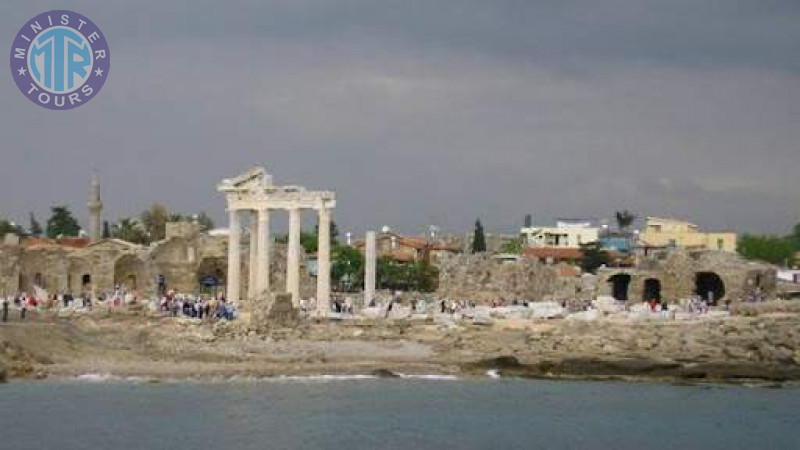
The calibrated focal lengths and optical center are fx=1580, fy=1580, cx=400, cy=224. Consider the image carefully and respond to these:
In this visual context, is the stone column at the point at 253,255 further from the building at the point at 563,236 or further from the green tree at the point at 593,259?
the building at the point at 563,236

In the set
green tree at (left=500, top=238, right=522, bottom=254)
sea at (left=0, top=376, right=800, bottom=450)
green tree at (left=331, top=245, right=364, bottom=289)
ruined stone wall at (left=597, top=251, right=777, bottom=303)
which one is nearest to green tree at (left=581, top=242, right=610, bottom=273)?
green tree at (left=500, top=238, right=522, bottom=254)

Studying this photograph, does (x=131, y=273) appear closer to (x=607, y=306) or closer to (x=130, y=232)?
(x=607, y=306)

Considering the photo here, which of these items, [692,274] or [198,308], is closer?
[198,308]

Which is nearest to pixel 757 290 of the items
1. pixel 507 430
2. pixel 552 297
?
pixel 552 297

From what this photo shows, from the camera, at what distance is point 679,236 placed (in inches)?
4139

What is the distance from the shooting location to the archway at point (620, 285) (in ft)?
249

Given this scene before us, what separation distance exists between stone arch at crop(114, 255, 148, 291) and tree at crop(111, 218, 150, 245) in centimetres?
2373

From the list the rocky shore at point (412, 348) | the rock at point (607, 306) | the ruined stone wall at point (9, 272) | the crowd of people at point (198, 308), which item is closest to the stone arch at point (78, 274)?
the ruined stone wall at point (9, 272)

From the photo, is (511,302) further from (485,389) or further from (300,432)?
(300,432)

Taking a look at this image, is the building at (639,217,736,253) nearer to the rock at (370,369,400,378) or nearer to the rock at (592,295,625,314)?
the rock at (592,295,625,314)

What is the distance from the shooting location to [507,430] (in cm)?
3816

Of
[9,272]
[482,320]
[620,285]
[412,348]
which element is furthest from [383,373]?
[620,285]

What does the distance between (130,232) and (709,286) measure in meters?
43.2

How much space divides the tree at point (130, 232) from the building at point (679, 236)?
105 ft
